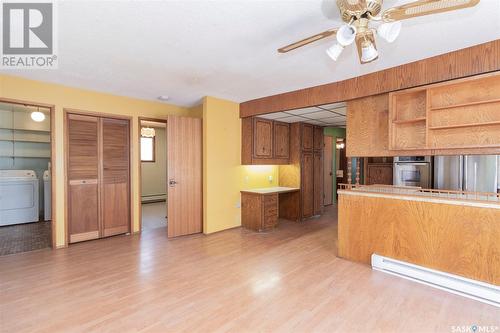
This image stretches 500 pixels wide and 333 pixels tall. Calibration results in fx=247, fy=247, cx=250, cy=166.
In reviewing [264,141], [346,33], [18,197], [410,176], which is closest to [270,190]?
[264,141]

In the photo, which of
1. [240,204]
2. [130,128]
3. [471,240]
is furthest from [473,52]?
[130,128]

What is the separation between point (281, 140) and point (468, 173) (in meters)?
3.19

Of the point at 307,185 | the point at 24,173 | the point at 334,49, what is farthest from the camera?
the point at 307,185

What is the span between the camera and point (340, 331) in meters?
1.91

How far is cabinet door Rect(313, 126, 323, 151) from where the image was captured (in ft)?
19.5

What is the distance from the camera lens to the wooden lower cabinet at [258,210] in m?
4.67

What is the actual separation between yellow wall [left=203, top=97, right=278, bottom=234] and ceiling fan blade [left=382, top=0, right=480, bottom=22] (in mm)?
3323

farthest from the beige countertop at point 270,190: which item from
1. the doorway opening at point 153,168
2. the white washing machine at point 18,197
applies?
the white washing machine at point 18,197

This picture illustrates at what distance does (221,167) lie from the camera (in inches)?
183

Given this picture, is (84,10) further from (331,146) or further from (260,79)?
(331,146)

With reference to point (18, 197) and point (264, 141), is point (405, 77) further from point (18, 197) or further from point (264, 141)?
point (18, 197)

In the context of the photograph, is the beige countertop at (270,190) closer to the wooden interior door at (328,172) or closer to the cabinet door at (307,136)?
the cabinet door at (307,136)

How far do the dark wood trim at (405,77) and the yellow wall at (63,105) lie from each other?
259 cm

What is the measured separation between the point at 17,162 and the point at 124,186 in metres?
3.20
